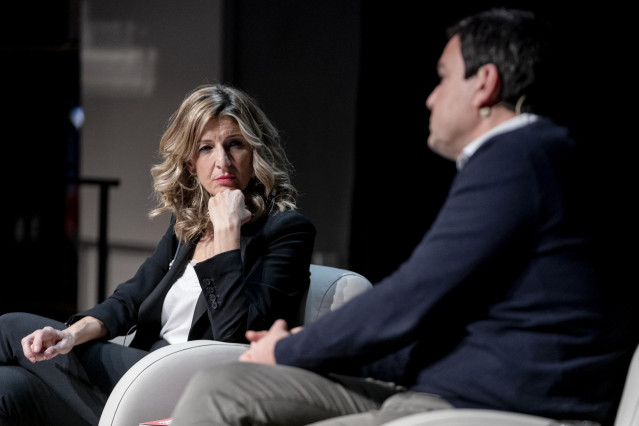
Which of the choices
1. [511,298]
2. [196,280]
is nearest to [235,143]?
[196,280]

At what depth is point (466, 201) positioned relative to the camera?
144 cm

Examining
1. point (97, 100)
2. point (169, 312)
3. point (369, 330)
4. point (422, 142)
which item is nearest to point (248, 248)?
point (169, 312)

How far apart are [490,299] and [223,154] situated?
45.4 inches

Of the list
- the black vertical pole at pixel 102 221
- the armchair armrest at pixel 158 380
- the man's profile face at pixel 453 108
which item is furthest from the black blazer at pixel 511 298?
the black vertical pole at pixel 102 221

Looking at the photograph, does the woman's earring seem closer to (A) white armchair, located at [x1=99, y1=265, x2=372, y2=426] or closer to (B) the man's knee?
(A) white armchair, located at [x1=99, y1=265, x2=372, y2=426]

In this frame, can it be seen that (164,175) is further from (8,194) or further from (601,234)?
(8,194)

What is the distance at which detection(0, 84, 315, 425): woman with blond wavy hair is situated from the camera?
2229 millimetres

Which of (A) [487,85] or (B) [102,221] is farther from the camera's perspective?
(B) [102,221]

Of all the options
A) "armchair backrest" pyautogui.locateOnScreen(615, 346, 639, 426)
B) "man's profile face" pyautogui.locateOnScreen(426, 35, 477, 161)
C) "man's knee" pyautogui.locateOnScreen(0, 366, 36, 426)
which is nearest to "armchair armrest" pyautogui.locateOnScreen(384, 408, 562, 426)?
"armchair backrest" pyautogui.locateOnScreen(615, 346, 639, 426)

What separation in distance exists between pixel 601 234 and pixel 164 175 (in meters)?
1.55

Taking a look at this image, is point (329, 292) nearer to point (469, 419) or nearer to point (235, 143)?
point (235, 143)

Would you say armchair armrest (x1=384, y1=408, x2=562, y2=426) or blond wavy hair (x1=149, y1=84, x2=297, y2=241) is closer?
armchair armrest (x1=384, y1=408, x2=562, y2=426)

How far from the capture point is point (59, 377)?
2.32 metres

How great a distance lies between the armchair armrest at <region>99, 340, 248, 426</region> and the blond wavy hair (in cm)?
48
